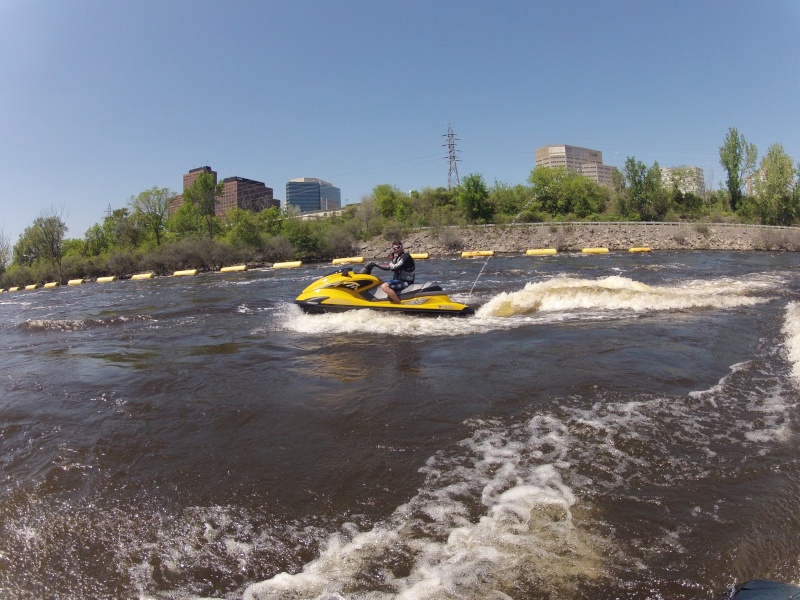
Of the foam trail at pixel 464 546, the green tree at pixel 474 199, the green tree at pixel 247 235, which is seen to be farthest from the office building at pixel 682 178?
the foam trail at pixel 464 546

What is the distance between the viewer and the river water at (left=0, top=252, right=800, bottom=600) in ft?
9.54

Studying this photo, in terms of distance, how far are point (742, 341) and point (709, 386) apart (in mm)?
2979

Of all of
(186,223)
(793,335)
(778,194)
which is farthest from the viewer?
(186,223)

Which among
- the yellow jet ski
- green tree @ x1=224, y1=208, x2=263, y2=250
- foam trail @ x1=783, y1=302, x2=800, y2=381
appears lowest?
foam trail @ x1=783, y1=302, x2=800, y2=381

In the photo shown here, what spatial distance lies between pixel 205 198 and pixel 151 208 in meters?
5.83

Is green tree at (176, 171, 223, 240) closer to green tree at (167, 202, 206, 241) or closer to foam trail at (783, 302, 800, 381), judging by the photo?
green tree at (167, 202, 206, 241)

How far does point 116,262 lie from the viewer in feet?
126

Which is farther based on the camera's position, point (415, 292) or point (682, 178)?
point (682, 178)

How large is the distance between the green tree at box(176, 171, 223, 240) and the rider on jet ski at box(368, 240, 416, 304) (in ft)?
163

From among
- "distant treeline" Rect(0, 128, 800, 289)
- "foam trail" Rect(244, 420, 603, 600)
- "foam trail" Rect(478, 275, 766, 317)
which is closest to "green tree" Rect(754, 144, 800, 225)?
"distant treeline" Rect(0, 128, 800, 289)

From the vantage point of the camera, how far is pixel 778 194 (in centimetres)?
5100

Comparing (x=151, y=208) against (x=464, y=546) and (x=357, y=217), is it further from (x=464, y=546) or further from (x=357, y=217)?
(x=464, y=546)

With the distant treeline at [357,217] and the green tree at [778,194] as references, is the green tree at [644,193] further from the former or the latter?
the green tree at [778,194]

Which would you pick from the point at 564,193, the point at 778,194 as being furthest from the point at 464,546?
the point at 564,193
